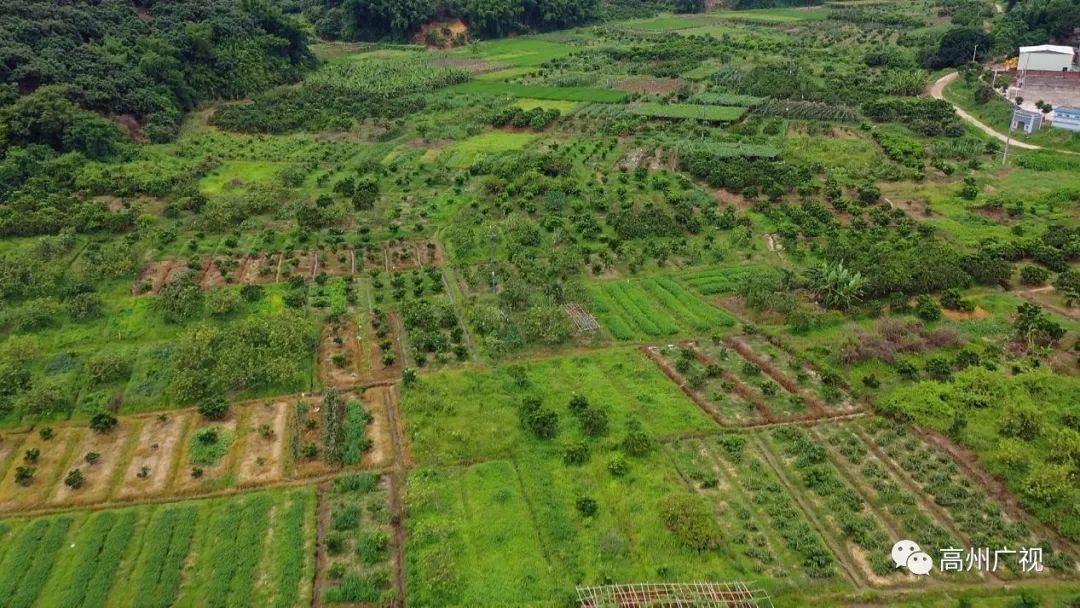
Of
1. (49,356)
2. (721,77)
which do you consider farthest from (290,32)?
(49,356)

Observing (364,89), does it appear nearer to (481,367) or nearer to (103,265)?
(103,265)

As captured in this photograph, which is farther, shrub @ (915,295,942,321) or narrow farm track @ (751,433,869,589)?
shrub @ (915,295,942,321)

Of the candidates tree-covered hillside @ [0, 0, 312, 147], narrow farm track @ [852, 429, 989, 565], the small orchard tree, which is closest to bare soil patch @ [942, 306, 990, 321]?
narrow farm track @ [852, 429, 989, 565]

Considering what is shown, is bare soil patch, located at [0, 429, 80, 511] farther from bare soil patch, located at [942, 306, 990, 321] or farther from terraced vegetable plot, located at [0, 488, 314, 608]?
bare soil patch, located at [942, 306, 990, 321]

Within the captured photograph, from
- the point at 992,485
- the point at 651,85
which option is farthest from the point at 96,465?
the point at 651,85

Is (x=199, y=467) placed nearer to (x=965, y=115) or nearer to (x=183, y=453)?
(x=183, y=453)

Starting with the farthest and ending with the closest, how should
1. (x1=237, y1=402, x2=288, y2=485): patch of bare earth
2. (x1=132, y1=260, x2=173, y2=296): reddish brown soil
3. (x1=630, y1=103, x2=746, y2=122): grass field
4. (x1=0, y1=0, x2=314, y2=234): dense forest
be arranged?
(x1=630, y1=103, x2=746, y2=122): grass field, (x1=0, y1=0, x2=314, y2=234): dense forest, (x1=132, y1=260, x2=173, y2=296): reddish brown soil, (x1=237, y1=402, x2=288, y2=485): patch of bare earth

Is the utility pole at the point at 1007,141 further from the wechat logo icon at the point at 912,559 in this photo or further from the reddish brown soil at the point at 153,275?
the reddish brown soil at the point at 153,275
